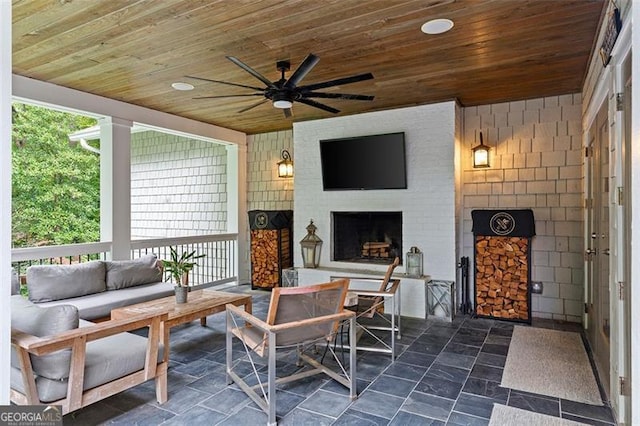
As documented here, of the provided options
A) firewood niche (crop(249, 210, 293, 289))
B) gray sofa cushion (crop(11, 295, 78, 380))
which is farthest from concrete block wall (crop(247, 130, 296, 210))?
gray sofa cushion (crop(11, 295, 78, 380))

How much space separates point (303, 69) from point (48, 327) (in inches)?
96.8

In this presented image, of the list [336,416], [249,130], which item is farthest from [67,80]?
[336,416]

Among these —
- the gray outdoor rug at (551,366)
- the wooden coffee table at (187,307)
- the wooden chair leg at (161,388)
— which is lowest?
the gray outdoor rug at (551,366)

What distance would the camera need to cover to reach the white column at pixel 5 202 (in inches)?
37.2

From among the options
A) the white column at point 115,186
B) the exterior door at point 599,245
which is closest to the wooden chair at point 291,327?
the exterior door at point 599,245

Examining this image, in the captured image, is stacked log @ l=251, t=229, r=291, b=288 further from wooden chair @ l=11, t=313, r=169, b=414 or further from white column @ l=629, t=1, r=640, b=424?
white column @ l=629, t=1, r=640, b=424

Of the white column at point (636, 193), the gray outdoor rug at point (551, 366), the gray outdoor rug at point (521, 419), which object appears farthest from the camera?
the gray outdoor rug at point (551, 366)

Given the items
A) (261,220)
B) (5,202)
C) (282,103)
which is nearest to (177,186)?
(261,220)

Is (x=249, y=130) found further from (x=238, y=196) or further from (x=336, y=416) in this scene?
(x=336, y=416)

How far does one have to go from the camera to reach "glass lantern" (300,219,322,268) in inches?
232

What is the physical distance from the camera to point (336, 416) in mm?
2553

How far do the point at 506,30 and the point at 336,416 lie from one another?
3.26 meters

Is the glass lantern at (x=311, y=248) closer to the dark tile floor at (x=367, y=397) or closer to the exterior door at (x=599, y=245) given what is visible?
the dark tile floor at (x=367, y=397)

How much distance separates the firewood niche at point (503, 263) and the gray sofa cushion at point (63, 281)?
4.64 meters
